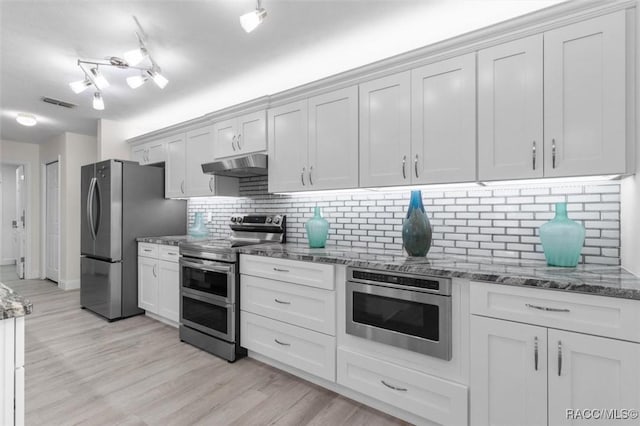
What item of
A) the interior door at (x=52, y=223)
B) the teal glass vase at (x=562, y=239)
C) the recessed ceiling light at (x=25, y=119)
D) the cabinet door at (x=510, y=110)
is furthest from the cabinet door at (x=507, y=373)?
the interior door at (x=52, y=223)

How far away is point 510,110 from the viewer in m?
1.89

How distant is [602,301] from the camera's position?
1.38 metres

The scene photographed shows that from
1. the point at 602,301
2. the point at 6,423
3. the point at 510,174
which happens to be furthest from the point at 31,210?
the point at 602,301

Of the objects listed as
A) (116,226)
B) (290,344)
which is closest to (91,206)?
(116,226)

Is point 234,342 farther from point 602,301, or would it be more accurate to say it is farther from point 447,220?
point 602,301

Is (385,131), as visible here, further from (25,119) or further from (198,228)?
(25,119)

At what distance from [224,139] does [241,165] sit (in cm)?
56

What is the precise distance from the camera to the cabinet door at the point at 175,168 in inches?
157

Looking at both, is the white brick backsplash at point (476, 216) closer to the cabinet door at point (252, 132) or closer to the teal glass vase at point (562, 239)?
the teal glass vase at point (562, 239)

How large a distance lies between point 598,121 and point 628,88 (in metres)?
0.19

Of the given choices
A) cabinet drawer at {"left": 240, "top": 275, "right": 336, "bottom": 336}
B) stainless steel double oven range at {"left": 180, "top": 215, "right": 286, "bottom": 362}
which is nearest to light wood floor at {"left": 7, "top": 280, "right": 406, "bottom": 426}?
stainless steel double oven range at {"left": 180, "top": 215, "right": 286, "bottom": 362}

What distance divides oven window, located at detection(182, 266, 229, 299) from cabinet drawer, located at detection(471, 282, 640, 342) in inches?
78.0

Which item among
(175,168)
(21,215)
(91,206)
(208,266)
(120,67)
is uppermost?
(120,67)

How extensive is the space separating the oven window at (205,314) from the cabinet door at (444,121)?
197 cm
